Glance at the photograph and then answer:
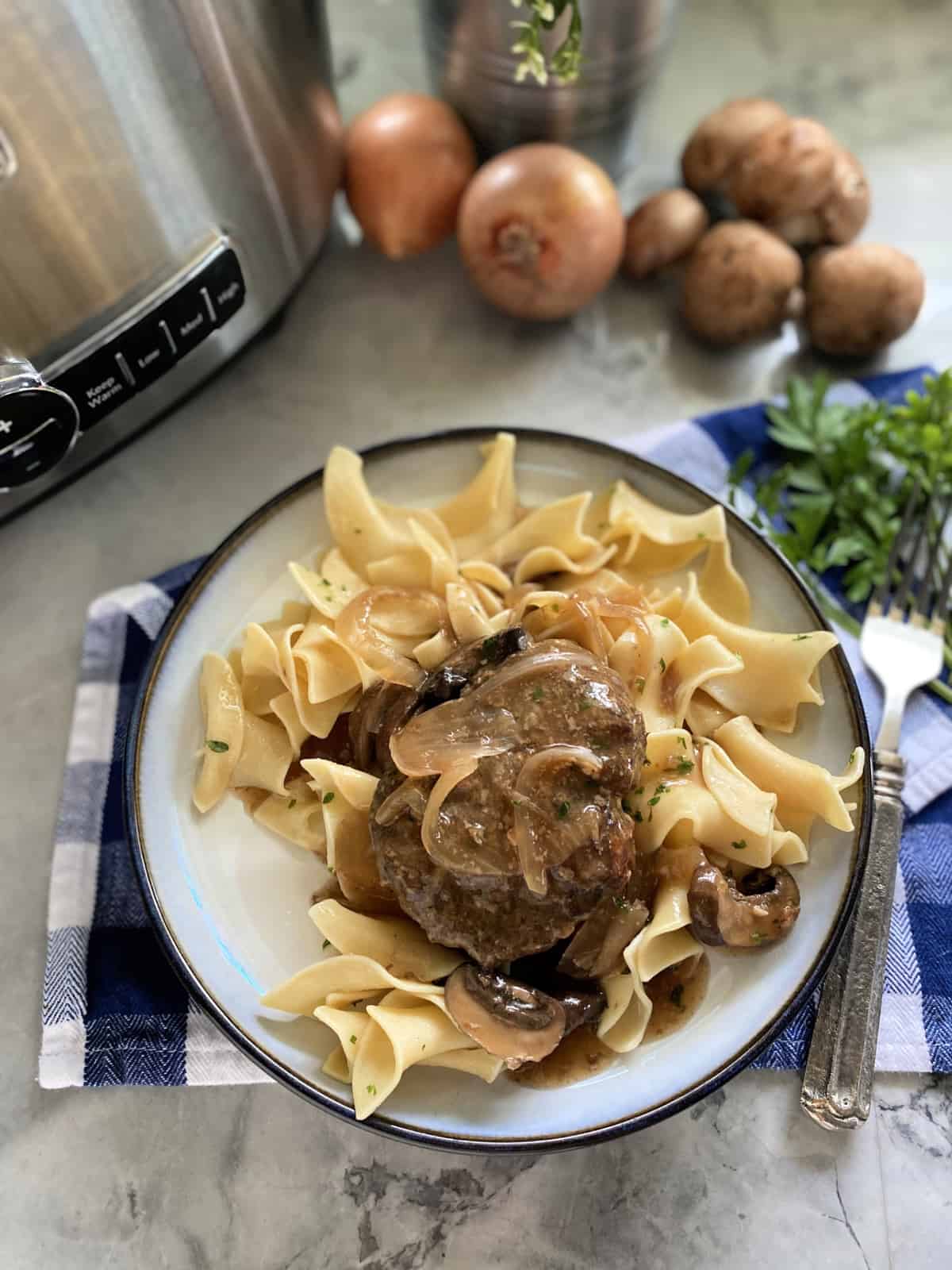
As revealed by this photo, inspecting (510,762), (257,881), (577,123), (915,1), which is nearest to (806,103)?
(915,1)

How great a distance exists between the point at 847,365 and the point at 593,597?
1638mm

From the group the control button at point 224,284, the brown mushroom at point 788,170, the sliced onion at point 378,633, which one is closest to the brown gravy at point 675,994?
the sliced onion at point 378,633

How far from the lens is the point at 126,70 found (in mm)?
2404

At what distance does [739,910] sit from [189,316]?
2.06m

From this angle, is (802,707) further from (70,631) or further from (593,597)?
(70,631)

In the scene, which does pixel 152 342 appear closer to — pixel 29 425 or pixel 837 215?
pixel 29 425

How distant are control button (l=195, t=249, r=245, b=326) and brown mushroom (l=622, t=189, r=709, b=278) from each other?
1.48 m

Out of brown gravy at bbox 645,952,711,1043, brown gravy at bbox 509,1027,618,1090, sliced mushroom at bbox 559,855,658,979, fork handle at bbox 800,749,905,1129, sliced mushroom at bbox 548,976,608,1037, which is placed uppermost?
sliced mushroom at bbox 559,855,658,979

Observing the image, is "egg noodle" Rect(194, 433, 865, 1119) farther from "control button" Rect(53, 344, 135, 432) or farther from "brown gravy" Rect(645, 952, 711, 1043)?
"control button" Rect(53, 344, 135, 432)

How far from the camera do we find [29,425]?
8.63 ft

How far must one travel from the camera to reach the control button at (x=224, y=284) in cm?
288

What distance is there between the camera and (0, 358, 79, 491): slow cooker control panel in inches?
100

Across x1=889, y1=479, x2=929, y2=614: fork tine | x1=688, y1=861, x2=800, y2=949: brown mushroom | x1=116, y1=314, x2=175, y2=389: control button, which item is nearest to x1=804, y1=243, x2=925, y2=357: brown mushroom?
x1=889, y1=479, x2=929, y2=614: fork tine

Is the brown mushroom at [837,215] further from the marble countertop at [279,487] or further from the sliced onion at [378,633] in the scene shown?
the sliced onion at [378,633]
